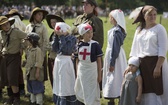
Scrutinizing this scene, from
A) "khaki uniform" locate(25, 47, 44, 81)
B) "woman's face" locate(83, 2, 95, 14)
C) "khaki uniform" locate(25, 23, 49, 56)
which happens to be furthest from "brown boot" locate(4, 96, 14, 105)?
"woman's face" locate(83, 2, 95, 14)

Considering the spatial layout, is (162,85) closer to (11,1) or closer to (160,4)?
(11,1)

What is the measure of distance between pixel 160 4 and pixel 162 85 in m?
63.4

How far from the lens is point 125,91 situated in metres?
5.25

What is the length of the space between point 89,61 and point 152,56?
1.07 meters

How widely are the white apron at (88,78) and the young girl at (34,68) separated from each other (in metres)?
1.27

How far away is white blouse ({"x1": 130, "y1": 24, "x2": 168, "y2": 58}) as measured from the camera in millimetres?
4957

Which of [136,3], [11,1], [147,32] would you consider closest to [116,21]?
[147,32]

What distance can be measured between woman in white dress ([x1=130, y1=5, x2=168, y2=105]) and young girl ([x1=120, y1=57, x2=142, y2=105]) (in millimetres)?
83

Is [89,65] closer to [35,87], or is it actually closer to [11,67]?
[35,87]

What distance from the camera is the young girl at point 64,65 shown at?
5941 mm

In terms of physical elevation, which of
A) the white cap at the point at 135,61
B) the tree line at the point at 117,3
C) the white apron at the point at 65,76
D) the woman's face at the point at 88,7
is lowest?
the white apron at the point at 65,76

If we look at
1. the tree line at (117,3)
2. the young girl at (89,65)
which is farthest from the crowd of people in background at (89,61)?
the tree line at (117,3)

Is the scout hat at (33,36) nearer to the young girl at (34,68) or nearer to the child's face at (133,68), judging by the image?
the young girl at (34,68)

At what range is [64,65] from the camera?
595 centimetres
